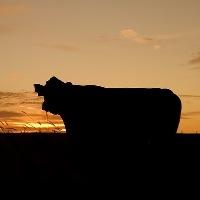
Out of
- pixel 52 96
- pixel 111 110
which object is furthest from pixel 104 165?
pixel 52 96

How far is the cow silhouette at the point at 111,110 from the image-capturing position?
11305mm

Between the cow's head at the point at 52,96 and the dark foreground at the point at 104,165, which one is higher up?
the cow's head at the point at 52,96

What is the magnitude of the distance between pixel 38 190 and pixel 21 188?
42cm

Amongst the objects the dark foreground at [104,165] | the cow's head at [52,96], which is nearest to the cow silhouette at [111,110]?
the cow's head at [52,96]

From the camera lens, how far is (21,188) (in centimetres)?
994

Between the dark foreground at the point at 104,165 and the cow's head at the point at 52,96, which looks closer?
the dark foreground at the point at 104,165

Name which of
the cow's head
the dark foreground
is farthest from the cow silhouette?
the dark foreground

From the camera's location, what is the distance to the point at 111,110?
11.6 metres

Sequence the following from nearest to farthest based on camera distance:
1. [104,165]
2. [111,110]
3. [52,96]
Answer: [104,165]
[111,110]
[52,96]

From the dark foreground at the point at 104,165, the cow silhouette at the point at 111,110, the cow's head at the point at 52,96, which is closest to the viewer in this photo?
the dark foreground at the point at 104,165

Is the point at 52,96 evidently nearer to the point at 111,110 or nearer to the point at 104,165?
the point at 111,110

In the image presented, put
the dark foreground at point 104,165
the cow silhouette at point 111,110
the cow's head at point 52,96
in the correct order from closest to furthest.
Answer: the dark foreground at point 104,165 → the cow silhouette at point 111,110 → the cow's head at point 52,96

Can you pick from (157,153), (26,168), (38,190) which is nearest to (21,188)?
(38,190)

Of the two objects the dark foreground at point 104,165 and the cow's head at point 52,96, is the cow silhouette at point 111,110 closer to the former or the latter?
the cow's head at point 52,96
